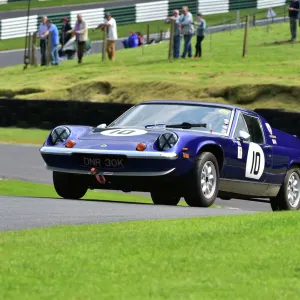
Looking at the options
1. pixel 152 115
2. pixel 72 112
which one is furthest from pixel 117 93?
pixel 152 115

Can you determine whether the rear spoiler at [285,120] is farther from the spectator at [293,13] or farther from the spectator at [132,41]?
the spectator at [132,41]

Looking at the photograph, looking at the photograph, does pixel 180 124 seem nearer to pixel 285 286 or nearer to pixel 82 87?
pixel 285 286

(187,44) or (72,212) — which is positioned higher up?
(72,212)

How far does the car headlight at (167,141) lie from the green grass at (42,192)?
3.01m

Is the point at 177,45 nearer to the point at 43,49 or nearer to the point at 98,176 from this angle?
the point at 43,49

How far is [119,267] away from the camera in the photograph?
19.4 feet

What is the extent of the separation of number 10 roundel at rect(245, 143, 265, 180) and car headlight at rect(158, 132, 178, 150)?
120 cm

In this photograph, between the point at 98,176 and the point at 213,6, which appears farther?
the point at 213,6

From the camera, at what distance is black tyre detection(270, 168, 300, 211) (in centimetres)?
1183

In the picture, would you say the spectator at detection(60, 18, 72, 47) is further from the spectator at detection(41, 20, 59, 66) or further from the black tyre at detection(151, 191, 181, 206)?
the black tyre at detection(151, 191, 181, 206)

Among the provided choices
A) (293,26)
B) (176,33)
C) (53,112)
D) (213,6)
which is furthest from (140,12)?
(53,112)

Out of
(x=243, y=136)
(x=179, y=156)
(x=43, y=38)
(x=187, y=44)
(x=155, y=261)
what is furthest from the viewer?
(x=43, y=38)

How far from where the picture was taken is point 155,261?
20.0ft

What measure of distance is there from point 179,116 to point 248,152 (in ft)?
2.66
